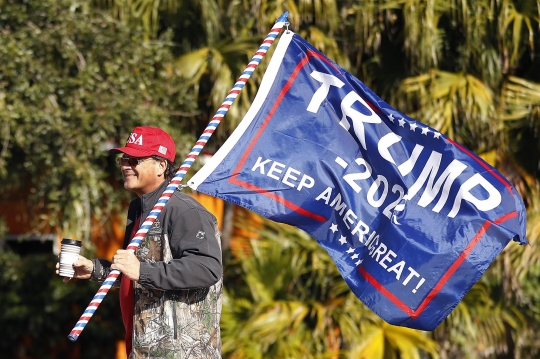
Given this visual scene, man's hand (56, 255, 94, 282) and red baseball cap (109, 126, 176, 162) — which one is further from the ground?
red baseball cap (109, 126, 176, 162)

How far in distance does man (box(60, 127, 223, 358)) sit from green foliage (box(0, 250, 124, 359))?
17.9 ft

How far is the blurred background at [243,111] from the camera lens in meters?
7.42

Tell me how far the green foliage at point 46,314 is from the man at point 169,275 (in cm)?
546

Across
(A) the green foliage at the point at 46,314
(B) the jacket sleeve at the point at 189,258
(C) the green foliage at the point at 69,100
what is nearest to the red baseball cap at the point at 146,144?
(B) the jacket sleeve at the point at 189,258

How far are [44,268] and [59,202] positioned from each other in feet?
6.45

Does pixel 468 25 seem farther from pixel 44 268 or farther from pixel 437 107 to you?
pixel 44 268

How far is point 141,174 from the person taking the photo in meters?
4.07

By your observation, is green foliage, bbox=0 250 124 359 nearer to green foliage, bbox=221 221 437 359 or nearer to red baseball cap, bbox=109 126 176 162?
green foliage, bbox=221 221 437 359

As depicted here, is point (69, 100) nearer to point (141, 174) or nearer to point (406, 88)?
point (406, 88)

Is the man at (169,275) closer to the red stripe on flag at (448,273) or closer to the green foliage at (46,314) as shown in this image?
the red stripe on flag at (448,273)

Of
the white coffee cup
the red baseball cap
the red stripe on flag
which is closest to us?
the white coffee cup

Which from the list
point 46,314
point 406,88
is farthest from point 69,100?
point 406,88

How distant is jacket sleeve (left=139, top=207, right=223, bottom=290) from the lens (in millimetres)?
3656

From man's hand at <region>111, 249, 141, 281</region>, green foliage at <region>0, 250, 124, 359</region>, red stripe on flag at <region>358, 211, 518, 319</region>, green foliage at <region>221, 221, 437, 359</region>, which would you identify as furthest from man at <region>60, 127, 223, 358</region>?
green foliage at <region>0, 250, 124, 359</region>
